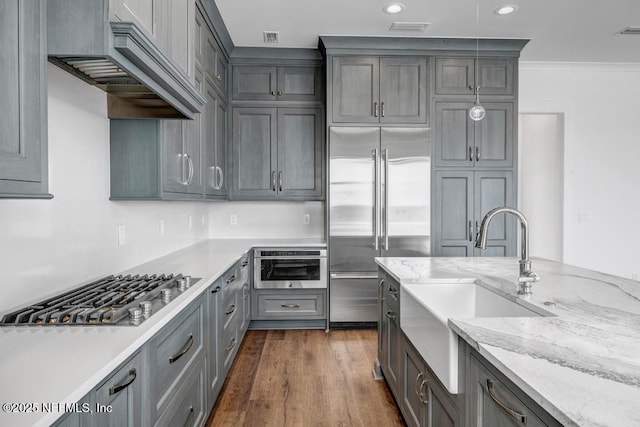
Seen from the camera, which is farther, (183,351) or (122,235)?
(122,235)

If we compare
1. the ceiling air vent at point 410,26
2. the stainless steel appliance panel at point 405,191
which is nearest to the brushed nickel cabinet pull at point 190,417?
the stainless steel appliance panel at point 405,191

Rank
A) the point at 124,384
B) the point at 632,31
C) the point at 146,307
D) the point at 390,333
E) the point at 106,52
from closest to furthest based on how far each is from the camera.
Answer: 1. the point at 124,384
2. the point at 106,52
3. the point at 146,307
4. the point at 390,333
5. the point at 632,31

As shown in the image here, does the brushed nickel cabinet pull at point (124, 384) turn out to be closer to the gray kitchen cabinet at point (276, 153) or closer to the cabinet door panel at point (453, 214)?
the gray kitchen cabinet at point (276, 153)

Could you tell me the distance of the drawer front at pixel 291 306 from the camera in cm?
373

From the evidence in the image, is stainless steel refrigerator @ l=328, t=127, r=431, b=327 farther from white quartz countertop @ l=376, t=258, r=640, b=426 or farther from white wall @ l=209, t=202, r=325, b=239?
white quartz countertop @ l=376, t=258, r=640, b=426

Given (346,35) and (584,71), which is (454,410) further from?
(584,71)

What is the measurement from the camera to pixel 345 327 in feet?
12.3

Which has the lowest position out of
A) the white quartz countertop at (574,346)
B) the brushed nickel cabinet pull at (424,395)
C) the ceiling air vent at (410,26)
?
the brushed nickel cabinet pull at (424,395)

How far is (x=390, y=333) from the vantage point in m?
2.31

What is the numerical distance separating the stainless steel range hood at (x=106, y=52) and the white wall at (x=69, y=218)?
20cm

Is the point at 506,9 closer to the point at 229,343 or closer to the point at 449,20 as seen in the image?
the point at 449,20

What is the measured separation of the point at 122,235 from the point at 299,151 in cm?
212

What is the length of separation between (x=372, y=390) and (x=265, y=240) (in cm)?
196

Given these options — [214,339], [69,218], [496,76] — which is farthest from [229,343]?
[496,76]
